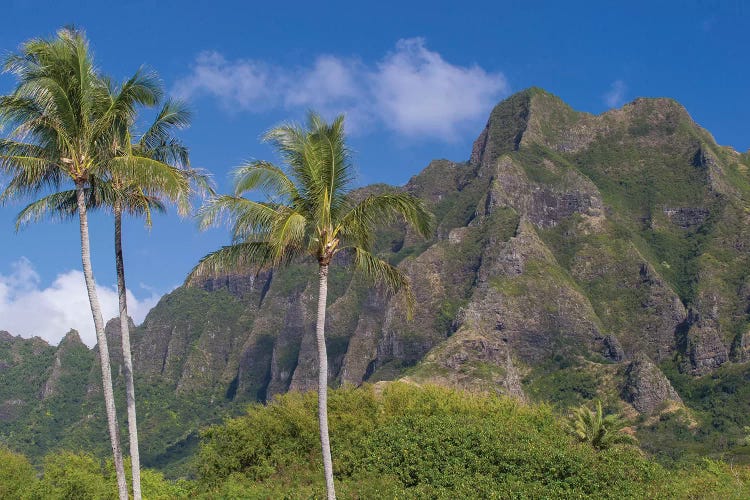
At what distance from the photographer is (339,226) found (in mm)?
21719

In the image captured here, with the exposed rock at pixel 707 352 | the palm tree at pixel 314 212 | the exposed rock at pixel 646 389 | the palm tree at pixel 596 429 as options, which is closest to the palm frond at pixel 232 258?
the palm tree at pixel 314 212

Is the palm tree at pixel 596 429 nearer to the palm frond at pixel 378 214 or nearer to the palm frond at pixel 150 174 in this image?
the palm frond at pixel 378 214

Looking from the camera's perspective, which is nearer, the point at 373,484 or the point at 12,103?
the point at 12,103

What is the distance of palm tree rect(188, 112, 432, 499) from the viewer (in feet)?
70.7

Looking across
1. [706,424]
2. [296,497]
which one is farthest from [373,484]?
[706,424]

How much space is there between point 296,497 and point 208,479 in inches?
477

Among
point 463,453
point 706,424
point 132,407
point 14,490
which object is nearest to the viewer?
point 132,407

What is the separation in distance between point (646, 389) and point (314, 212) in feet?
526

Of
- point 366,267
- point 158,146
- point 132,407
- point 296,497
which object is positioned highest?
point 158,146

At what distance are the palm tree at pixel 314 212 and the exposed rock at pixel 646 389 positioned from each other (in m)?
158

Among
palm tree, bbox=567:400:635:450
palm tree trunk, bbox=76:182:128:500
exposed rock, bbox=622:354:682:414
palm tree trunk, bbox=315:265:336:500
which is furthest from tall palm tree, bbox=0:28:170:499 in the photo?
exposed rock, bbox=622:354:682:414

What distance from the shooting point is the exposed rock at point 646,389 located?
169 metres

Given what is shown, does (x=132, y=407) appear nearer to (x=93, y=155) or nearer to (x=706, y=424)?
(x=93, y=155)

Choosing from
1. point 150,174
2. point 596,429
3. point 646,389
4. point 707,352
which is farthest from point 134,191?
Answer: point 707,352
